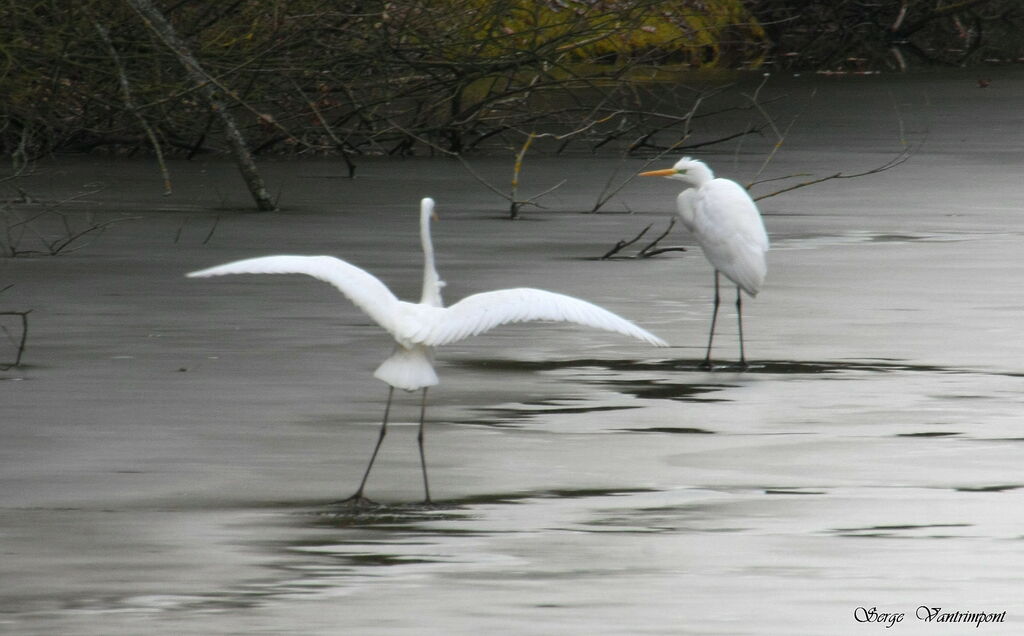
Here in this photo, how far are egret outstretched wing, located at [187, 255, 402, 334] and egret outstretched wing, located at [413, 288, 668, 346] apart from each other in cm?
17

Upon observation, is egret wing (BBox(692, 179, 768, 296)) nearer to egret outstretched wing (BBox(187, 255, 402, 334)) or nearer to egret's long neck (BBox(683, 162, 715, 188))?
egret's long neck (BBox(683, 162, 715, 188))

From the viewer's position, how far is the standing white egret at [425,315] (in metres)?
6.88

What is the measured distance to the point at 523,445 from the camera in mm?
8141

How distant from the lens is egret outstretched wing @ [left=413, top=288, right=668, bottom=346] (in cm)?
688

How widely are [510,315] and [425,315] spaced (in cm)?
29

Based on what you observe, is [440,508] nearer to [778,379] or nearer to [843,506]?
[843,506]

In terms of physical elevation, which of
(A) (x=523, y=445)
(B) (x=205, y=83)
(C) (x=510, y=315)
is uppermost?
(B) (x=205, y=83)

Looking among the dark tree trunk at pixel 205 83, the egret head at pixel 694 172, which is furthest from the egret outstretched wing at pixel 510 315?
the dark tree trunk at pixel 205 83

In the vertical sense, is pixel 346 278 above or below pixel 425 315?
above

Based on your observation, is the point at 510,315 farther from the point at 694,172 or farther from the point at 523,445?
the point at 694,172

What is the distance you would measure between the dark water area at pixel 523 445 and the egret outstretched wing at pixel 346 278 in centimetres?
69

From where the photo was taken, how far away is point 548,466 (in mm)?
7734

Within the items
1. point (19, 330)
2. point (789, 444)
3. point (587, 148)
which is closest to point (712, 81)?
point (587, 148)

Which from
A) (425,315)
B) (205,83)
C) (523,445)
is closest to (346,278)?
(425,315)
